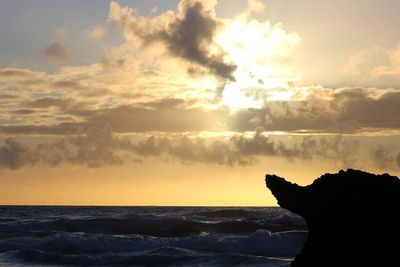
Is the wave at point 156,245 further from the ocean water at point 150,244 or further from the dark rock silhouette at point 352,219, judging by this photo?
the dark rock silhouette at point 352,219

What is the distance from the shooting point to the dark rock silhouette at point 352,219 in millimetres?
10656

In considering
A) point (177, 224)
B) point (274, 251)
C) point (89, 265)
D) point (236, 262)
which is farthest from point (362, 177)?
point (177, 224)

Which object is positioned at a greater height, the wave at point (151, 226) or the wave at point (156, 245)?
the wave at point (151, 226)

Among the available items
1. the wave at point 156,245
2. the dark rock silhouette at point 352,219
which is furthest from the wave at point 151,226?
the dark rock silhouette at point 352,219

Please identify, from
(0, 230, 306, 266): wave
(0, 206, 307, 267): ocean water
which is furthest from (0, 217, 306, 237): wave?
(0, 230, 306, 266): wave

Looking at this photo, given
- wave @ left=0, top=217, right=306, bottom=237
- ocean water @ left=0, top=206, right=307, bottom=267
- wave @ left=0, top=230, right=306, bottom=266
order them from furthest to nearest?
wave @ left=0, top=217, right=306, bottom=237, wave @ left=0, top=230, right=306, bottom=266, ocean water @ left=0, top=206, right=307, bottom=267

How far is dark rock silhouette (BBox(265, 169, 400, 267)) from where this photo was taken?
1066 centimetres

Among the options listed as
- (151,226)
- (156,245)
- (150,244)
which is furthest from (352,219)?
(151,226)

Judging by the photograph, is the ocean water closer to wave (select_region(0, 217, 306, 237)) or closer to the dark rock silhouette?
wave (select_region(0, 217, 306, 237))

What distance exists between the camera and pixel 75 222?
5922 centimetres

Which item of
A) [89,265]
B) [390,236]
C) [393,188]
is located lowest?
[89,265]

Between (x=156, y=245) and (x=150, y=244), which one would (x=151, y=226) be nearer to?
(x=150, y=244)

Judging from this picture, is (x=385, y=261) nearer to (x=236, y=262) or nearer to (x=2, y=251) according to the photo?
(x=236, y=262)

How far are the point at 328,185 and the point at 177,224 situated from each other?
4583 centimetres
